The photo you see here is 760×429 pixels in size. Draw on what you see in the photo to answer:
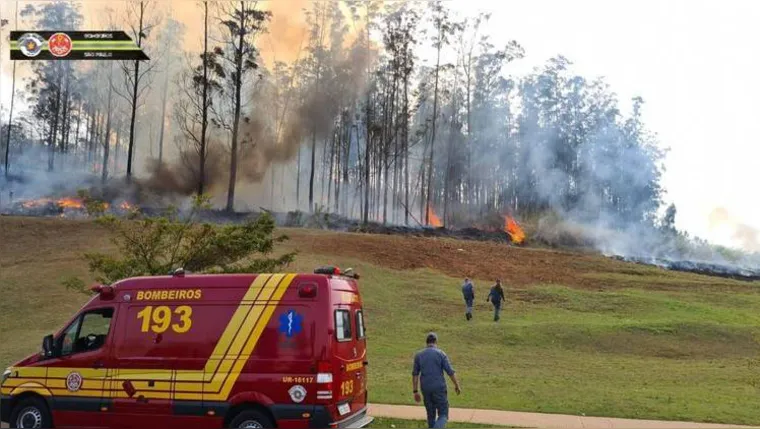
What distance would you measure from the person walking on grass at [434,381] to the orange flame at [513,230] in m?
45.5

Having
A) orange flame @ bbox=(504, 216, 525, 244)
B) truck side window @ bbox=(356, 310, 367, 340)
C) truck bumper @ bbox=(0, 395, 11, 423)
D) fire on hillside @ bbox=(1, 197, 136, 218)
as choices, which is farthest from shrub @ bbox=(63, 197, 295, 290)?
orange flame @ bbox=(504, 216, 525, 244)

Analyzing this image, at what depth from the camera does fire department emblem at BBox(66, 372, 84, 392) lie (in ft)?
31.0

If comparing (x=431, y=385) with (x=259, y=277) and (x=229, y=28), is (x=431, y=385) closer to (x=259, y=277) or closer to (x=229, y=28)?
(x=259, y=277)

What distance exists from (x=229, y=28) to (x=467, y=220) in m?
31.3

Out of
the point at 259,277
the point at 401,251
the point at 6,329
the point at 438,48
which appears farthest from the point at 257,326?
the point at 438,48

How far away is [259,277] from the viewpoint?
925cm

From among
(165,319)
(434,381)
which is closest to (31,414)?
(165,319)

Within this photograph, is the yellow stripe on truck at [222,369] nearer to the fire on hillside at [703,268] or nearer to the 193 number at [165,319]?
the 193 number at [165,319]

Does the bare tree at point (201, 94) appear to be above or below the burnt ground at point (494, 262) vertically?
above

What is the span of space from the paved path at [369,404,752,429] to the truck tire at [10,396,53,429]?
5217 millimetres

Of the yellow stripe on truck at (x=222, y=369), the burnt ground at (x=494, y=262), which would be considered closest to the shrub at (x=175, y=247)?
the yellow stripe on truck at (x=222, y=369)

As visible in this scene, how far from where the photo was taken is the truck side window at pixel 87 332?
9625 mm

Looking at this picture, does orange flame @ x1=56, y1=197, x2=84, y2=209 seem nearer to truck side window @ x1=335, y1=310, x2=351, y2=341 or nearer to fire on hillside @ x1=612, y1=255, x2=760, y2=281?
fire on hillside @ x1=612, y1=255, x2=760, y2=281

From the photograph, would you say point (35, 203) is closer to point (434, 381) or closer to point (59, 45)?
point (59, 45)
